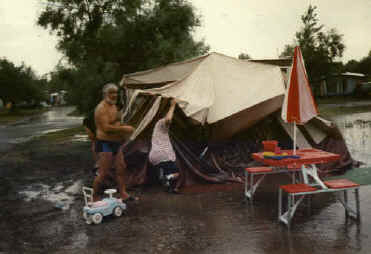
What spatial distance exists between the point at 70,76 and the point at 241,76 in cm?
1576

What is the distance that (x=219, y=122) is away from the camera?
849cm

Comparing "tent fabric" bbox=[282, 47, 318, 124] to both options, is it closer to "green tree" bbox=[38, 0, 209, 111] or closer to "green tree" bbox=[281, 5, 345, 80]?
"green tree" bbox=[38, 0, 209, 111]

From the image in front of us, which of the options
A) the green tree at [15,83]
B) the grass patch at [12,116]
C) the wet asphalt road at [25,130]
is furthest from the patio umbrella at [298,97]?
the green tree at [15,83]

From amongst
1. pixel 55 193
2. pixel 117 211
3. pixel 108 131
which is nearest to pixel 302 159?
pixel 117 211

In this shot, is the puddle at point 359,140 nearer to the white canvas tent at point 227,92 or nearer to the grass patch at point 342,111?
the white canvas tent at point 227,92

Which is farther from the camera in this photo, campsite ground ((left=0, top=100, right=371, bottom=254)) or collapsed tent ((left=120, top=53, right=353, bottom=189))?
collapsed tent ((left=120, top=53, right=353, bottom=189))

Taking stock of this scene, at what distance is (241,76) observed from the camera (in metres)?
8.81

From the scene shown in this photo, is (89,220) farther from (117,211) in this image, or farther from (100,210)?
(117,211)

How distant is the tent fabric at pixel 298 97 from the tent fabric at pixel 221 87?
2191 mm

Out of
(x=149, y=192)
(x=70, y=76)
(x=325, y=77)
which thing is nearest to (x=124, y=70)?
(x=70, y=76)

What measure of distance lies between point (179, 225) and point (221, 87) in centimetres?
385

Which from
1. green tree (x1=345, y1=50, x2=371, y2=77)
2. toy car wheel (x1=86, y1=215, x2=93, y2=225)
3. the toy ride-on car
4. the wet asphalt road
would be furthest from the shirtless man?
green tree (x1=345, y1=50, x2=371, y2=77)

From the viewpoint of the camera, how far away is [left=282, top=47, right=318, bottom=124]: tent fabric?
213 inches

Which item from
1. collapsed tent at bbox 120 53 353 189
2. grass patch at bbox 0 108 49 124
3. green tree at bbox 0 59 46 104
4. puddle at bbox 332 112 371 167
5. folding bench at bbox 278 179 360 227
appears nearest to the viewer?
folding bench at bbox 278 179 360 227
